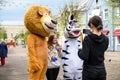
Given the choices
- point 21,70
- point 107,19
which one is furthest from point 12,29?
point 21,70

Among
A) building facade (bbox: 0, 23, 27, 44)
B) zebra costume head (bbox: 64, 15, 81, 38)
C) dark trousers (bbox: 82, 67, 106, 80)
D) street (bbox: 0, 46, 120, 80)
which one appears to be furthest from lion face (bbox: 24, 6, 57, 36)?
building facade (bbox: 0, 23, 27, 44)

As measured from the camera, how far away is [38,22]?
7691 mm

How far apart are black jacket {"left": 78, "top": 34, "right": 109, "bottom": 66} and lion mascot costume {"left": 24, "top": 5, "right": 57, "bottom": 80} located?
2.01 meters

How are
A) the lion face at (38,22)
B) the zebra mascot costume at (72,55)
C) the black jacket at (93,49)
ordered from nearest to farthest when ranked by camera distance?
the black jacket at (93,49)
the lion face at (38,22)
the zebra mascot costume at (72,55)

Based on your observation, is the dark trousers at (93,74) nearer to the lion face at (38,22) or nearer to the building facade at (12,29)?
the lion face at (38,22)

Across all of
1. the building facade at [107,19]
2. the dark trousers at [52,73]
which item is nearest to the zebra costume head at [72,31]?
the dark trousers at [52,73]

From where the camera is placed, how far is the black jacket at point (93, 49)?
18.1 feet

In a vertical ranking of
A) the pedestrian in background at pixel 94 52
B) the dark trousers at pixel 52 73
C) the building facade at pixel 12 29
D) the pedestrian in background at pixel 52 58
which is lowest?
the building facade at pixel 12 29

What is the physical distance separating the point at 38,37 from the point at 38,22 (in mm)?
346

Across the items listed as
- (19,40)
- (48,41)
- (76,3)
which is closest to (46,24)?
(48,41)

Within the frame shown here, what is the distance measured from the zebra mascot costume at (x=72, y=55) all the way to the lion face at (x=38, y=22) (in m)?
0.60

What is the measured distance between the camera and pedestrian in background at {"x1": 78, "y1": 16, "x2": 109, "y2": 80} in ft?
18.1

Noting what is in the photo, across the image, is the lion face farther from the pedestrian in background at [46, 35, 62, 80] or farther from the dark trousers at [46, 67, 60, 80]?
the dark trousers at [46, 67, 60, 80]

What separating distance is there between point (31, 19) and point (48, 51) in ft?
3.58
